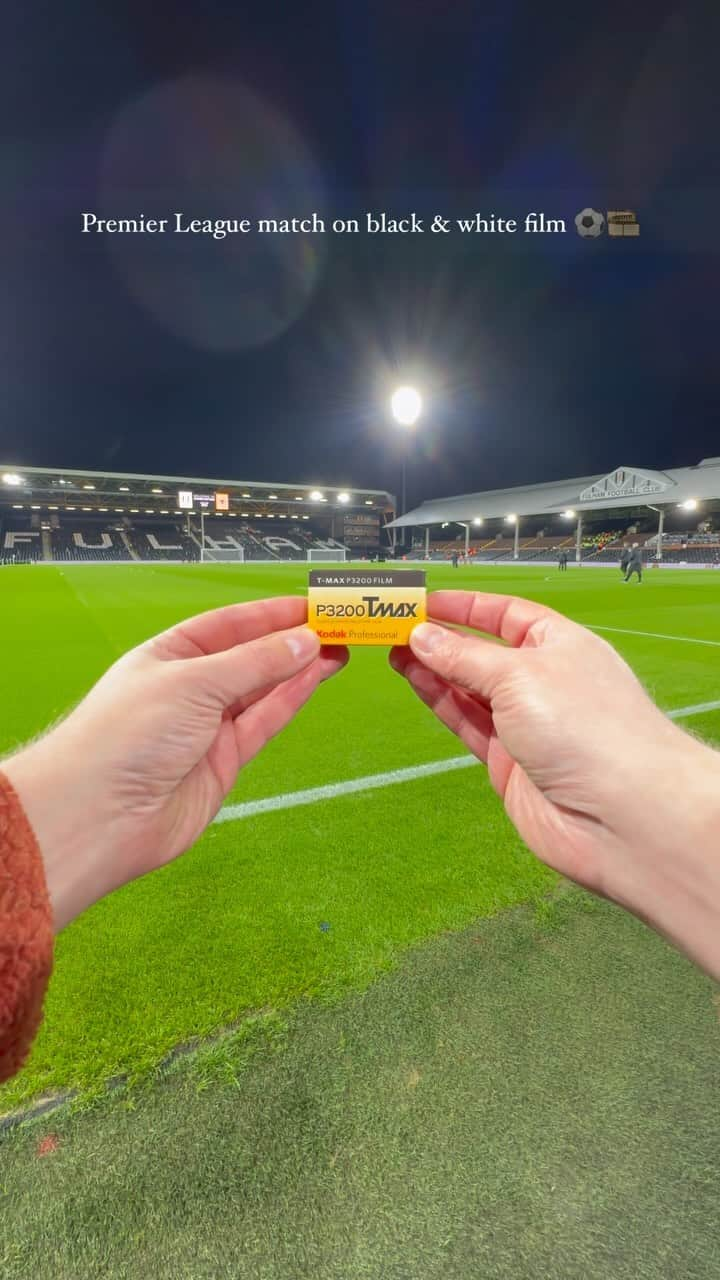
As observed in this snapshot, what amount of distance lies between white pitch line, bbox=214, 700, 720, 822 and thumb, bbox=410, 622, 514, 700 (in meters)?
1.79

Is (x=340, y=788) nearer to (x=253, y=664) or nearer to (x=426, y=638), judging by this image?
(x=426, y=638)

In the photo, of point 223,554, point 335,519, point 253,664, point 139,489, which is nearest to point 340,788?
point 253,664

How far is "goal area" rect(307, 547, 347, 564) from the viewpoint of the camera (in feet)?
221

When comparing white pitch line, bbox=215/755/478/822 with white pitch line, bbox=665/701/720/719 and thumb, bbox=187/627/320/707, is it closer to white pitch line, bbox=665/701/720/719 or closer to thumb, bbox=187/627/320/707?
thumb, bbox=187/627/320/707

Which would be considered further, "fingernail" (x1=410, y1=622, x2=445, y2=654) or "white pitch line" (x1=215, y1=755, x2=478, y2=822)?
"white pitch line" (x1=215, y1=755, x2=478, y2=822)

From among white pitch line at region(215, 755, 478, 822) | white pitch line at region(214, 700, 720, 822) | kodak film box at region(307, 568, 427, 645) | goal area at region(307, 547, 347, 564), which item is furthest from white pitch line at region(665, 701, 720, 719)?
goal area at region(307, 547, 347, 564)

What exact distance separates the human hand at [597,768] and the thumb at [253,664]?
1.16 feet

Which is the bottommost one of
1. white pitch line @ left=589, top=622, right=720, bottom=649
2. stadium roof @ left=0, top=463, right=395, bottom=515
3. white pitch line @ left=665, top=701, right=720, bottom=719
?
white pitch line @ left=665, top=701, right=720, bottom=719

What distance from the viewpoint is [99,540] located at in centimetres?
6219

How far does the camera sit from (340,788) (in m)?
3.28

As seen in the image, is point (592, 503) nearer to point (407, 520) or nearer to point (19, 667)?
point (407, 520)

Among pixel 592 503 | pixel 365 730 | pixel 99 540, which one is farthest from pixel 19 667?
pixel 99 540

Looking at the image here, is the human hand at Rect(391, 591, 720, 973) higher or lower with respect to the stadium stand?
lower

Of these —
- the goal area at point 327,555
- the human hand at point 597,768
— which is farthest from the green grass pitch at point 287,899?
the goal area at point 327,555
